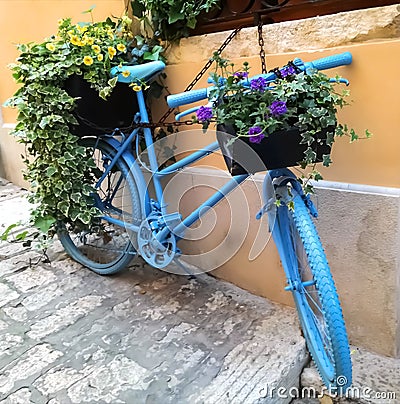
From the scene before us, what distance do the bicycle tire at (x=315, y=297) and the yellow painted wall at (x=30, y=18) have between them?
1620mm

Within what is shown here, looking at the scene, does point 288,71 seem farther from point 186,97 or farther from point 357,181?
point 357,181

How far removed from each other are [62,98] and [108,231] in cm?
85

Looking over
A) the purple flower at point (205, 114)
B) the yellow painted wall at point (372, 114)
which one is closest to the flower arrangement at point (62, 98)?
the purple flower at point (205, 114)

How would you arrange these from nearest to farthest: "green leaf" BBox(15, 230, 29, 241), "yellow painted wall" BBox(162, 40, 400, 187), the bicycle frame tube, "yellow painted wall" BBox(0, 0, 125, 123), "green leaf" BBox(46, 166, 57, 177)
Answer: "yellow painted wall" BBox(162, 40, 400, 187) < the bicycle frame tube < "green leaf" BBox(46, 166, 57, 177) < "yellow painted wall" BBox(0, 0, 125, 123) < "green leaf" BBox(15, 230, 29, 241)

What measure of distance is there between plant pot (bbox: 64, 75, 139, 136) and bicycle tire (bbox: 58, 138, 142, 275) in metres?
0.15

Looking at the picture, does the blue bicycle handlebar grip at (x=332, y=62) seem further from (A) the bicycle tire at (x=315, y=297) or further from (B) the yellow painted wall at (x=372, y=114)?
(A) the bicycle tire at (x=315, y=297)

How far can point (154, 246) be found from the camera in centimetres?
208

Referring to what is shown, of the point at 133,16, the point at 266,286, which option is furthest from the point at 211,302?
the point at 133,16

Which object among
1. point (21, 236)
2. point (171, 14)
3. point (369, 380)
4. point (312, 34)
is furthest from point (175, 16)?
point (369, 380)

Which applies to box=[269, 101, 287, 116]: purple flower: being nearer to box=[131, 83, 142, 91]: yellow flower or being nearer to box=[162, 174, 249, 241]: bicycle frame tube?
box=[162, 174, 249, 241]: bicycle frame tube

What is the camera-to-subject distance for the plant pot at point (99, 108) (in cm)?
210

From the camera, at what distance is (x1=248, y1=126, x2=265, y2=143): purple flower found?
1341 millimetres

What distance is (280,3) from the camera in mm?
1829

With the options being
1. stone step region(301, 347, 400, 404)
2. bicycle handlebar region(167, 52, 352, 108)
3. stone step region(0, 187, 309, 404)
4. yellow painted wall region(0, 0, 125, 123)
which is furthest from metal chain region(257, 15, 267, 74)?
stone step region(301, 347, 400, 404)
